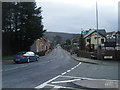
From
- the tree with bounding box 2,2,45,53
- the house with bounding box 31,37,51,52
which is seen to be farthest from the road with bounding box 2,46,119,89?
the house with bounding box 31,37,51,52

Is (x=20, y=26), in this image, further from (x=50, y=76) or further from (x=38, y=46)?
(x=50, y=76)

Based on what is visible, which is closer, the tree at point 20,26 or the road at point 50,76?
the road at point 50,76

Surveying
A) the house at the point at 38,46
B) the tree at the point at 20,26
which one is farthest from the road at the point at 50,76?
the house at the point at 38,46

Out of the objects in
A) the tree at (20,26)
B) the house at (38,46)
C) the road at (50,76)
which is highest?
the tree at (20,26)

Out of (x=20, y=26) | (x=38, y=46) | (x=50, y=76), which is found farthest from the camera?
(x=38, y=46)

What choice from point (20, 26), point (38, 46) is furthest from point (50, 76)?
point (38, 46)

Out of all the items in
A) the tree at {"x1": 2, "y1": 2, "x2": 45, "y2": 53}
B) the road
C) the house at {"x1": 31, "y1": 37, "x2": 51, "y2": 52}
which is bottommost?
the road

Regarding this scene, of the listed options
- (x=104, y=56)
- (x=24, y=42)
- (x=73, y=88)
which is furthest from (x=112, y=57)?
(x=24, y=42)

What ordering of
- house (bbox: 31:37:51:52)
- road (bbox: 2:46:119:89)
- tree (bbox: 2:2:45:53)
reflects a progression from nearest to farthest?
road (bbox: 2:46:119:89), tree (bbox: 2:2:45:53), house (bbox: 31:37:51:52)

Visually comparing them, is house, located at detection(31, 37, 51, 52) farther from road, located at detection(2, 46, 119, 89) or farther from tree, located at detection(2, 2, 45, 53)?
road, located at detection(2, 46, 119, 89)

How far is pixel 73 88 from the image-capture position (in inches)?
263

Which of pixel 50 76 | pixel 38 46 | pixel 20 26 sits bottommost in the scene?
pixel 50 76

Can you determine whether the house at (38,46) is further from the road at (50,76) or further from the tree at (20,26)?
the road at (50,76)

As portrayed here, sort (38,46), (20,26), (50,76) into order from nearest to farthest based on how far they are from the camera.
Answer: (50,76), (20,26), (38,46)
